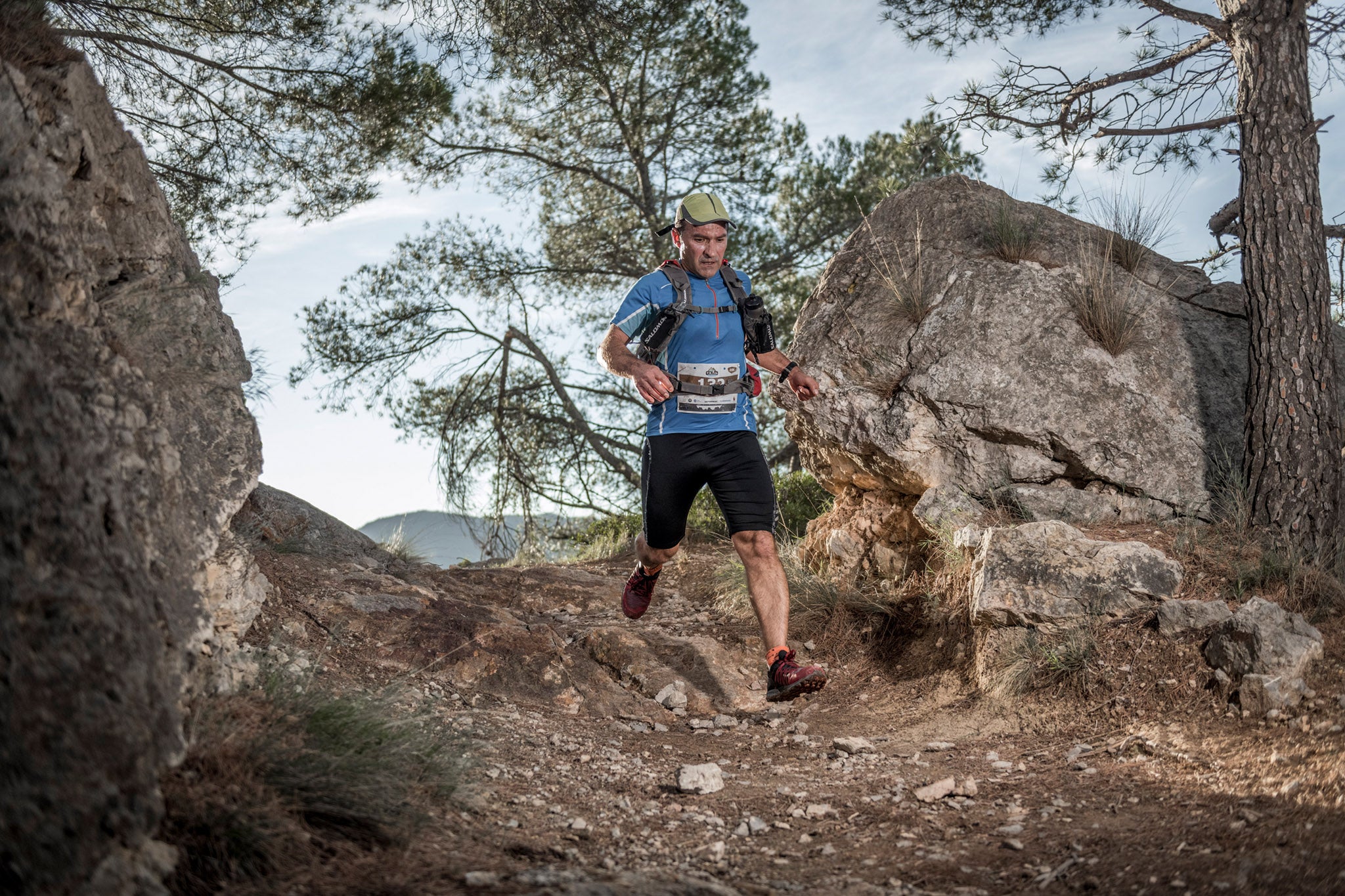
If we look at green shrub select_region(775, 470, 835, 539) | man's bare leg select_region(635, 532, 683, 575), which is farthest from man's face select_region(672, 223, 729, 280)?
green shrub select_region(775, 470, 835, 539)

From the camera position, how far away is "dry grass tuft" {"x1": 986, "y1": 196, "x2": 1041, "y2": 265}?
6508 millimetres

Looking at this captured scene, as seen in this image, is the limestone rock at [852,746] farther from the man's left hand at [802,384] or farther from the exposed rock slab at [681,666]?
the man's left hand at [802,384]

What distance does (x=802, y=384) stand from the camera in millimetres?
5320

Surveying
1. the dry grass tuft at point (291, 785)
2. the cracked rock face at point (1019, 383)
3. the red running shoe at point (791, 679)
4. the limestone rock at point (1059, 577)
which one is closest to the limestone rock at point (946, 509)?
the cracked rock face at point (1019, 383)

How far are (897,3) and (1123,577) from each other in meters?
4.93

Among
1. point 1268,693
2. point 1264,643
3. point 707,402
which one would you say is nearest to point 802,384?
point 707,402

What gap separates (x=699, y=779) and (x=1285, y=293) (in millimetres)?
4569

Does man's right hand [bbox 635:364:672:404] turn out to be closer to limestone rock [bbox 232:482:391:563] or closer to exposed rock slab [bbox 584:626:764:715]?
exposed rock slab [bbox 584:626:764:715]

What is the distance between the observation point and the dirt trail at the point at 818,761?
10.2ft

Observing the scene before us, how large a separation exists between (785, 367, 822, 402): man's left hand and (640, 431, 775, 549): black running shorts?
41 centimetres

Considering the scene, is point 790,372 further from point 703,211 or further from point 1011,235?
point 1011,235

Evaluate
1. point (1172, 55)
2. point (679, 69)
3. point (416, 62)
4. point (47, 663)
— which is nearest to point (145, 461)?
point (47, 663)

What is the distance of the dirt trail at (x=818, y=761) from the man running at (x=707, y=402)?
82 cm

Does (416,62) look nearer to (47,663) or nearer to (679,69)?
(679,69)
